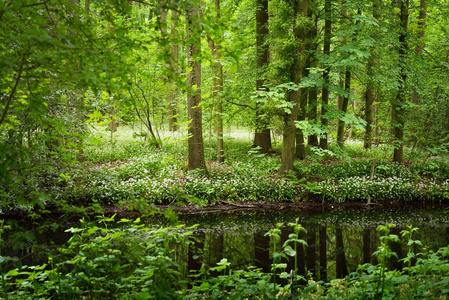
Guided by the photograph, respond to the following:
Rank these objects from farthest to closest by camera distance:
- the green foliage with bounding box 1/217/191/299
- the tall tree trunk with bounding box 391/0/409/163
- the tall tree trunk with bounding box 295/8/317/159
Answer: the tall tree trunk with bounding box 391/0/409/163 → the tall tree trunk with bounding box 295/8/317/159 → the green foliage with bounding box 1/217/191/299

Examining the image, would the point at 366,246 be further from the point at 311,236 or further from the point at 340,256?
the point at 311,236

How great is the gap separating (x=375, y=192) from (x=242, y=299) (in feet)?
31.6

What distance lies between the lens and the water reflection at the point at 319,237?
6.41 metres

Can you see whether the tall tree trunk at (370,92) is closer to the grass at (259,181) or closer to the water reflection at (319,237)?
the grass at (259,181)

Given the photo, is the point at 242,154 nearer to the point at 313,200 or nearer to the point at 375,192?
the point at 313,200

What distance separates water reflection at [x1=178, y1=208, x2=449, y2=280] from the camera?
641cm

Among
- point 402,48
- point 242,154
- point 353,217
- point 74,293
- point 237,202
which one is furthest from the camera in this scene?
point 242,154

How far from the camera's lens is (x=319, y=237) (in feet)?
26.8

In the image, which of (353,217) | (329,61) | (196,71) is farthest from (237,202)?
(329,61)

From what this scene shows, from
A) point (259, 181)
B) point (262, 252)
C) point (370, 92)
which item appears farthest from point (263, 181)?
point (370, 92)

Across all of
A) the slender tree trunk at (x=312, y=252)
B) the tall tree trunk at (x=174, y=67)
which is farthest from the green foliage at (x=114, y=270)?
the slender tree trunk at (x=312, y=252)

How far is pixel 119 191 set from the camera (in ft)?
34.2

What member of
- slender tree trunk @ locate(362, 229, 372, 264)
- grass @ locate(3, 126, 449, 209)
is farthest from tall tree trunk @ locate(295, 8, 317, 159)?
slender tree trunk @ locate(362, 229, 372, 264)

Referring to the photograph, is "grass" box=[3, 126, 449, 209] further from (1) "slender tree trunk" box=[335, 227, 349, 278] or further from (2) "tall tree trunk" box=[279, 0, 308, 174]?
(1) "slender tree trunk" box=[335, 227, 349, 278]
